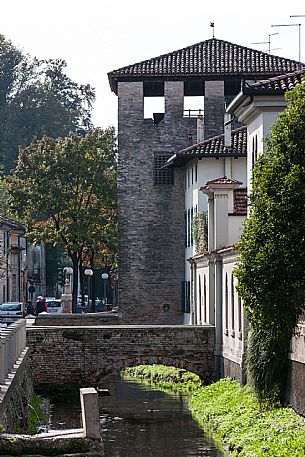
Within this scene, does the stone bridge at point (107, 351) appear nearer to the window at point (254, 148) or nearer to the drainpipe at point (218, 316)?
the drainpipe at point (218, 316)

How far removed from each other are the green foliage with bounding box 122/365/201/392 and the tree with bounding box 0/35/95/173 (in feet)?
172

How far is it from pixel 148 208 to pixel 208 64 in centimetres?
745

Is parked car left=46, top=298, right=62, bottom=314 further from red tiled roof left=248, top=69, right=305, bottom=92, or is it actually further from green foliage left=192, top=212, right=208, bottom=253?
red tiled roof left=248, top=69, right=305, bottom=92

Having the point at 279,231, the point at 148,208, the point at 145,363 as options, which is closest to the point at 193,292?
the point at 145,363

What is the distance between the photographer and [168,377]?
51562 mm

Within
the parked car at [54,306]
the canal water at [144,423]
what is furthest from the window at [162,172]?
the canal water at [144,423]

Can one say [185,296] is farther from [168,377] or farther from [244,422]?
[244,422]

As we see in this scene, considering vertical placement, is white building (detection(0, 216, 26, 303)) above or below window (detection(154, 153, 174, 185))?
below

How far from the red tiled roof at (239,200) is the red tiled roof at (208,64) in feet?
60.1

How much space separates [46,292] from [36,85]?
657 inches

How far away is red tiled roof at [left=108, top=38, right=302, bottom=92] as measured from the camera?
6575 centimetres

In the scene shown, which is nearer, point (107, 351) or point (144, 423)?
point (144, 423)

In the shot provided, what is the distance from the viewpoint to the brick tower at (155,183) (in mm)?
66188

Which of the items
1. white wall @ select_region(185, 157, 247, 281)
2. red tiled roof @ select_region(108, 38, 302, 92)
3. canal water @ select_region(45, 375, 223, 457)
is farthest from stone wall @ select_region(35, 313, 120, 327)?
canal water @ select_region(45, 375, 223, 457)
